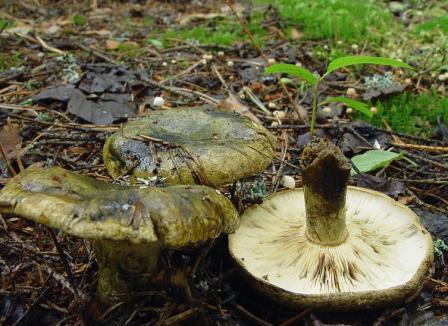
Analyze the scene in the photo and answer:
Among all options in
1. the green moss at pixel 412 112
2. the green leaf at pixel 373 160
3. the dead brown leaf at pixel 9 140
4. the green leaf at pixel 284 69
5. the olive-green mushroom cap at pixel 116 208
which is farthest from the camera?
the green moss at pixel 412 112

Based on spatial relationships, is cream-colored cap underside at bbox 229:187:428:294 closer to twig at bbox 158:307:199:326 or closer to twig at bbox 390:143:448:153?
twig at bbox 158:307:199:326

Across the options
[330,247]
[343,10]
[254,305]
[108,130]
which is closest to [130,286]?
[254,305]

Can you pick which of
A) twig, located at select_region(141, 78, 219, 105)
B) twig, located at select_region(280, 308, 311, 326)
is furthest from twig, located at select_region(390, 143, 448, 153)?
twig, located at select_region(280, 308, 311, 326)

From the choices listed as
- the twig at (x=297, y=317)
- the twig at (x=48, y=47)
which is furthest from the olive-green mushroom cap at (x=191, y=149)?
the twig at (x=48, y=47)

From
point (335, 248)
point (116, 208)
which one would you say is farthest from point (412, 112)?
point (116, 208)

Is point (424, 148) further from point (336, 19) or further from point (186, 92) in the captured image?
point (336, 19)

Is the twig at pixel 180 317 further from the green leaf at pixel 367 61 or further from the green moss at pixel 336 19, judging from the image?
the green moss at pixel 336 19

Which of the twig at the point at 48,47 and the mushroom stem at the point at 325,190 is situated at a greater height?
the mushroom stem at the point at 325,190
